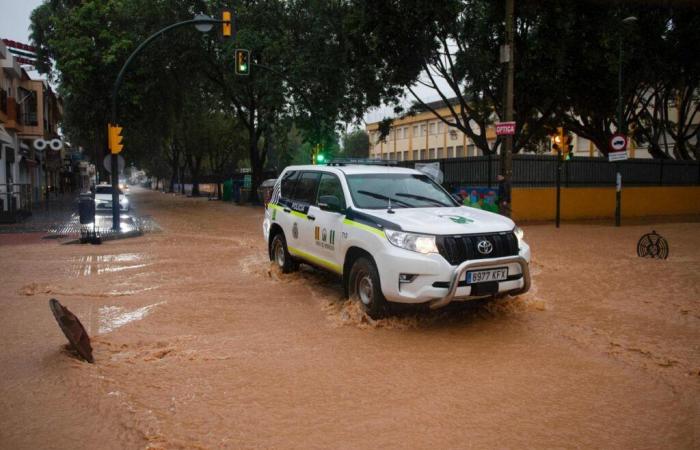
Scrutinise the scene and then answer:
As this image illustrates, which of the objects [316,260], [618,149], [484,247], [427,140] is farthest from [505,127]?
[427,140]

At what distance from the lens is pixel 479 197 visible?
20.9 m

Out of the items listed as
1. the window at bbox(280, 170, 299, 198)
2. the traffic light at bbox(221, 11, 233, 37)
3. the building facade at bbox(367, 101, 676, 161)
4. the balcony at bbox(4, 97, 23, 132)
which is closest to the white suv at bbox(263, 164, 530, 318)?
the window at bbox(280, 170, 299, 198)

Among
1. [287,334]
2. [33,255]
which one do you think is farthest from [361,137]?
[287,334]

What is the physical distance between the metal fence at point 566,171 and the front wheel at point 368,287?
14.6 m

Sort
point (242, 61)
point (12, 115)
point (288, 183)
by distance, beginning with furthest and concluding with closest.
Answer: point (12, 115), point (242, 61), point (288, 183)

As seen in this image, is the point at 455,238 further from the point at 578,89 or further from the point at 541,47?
the point at 578,89

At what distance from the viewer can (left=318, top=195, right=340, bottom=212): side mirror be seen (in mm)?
7293

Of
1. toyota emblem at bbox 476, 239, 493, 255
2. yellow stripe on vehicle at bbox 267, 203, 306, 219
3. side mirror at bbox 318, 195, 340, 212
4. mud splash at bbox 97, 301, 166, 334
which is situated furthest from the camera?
yellow stripe on vehicle at bbox 267, 203, 306, 219

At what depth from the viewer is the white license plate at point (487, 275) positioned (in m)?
6.12

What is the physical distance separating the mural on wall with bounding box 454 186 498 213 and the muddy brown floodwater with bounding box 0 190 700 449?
1024 centimetres

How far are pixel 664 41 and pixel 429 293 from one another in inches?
825

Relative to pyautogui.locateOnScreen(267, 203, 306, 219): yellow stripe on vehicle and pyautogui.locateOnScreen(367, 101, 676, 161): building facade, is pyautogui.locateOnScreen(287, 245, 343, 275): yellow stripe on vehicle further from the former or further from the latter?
pyautogui.locateOnScreen(367, 101, 676, 161): building facade

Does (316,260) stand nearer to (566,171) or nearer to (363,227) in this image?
(363,227)

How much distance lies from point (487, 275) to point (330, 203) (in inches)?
85.6
